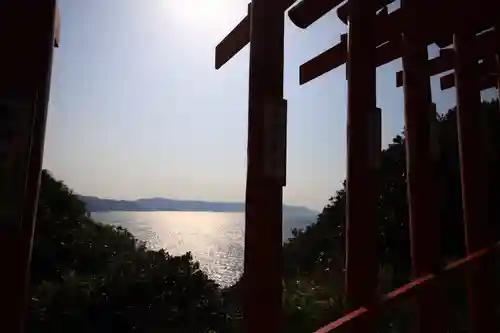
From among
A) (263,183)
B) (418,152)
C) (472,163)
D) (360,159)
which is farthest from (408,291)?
(472,163)

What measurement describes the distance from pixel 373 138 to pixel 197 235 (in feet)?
29.2

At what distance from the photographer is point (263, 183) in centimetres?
128

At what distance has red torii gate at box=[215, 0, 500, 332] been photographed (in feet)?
4.25

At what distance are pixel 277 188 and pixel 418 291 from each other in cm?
118

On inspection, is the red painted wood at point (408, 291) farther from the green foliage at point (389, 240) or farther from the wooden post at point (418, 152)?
the green foliage at point (389, 240)

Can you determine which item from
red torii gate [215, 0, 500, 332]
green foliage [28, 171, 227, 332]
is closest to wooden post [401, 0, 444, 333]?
red torii gate [215, 0, 500, 332]

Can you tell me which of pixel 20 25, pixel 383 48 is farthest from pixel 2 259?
pixel 383 48

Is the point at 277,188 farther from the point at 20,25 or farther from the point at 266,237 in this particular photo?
the point at 20,25

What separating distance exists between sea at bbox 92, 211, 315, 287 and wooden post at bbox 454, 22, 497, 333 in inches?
49.4

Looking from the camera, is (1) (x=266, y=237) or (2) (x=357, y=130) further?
(2) (x=357, y=130)

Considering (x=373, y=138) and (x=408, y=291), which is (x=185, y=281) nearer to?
(x=408, y=291)

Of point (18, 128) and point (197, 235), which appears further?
point (197, 235)

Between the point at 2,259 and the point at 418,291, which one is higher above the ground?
the point at 2,259

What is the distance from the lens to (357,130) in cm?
178
